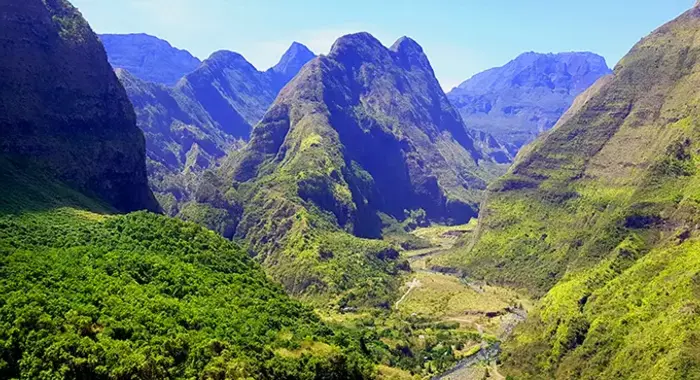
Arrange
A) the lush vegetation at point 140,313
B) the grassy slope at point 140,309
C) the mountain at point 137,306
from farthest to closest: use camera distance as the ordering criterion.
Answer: the mountain at point 137,306 → the grassy slope at point 140,309 → the lush vegetation at point 140,313

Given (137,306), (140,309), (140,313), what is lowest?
(140,313)

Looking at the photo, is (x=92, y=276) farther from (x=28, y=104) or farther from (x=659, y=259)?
(x=659, y=259)

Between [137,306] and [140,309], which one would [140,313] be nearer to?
[140,309]

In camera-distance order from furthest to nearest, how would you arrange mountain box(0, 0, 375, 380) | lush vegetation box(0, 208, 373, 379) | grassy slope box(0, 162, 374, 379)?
mountain box(0, 0, 375, 380), grassy slope box(0, 162, 374, 379), lush vegetation box(0, 208, 373, 379)

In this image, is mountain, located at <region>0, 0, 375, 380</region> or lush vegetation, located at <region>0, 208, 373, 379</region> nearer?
lush vegetation, located at <region>0, 208, 373, 379</region>

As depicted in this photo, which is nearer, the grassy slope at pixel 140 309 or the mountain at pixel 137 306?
the grassy slope at pixel 140 309

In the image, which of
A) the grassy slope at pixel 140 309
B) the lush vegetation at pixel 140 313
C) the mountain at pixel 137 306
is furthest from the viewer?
the mountain at pixel 137 306

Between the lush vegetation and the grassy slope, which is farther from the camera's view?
the grassy slope

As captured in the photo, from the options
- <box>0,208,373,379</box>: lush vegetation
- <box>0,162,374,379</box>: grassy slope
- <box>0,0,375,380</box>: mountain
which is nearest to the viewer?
<box>0,208,373,379</box>: lush vegetation

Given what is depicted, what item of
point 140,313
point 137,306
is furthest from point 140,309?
point 140,313

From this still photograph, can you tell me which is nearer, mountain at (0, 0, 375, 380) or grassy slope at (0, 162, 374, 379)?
grassy slope at (0, 162, 374, 379)

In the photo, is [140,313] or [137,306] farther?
[137,306]
